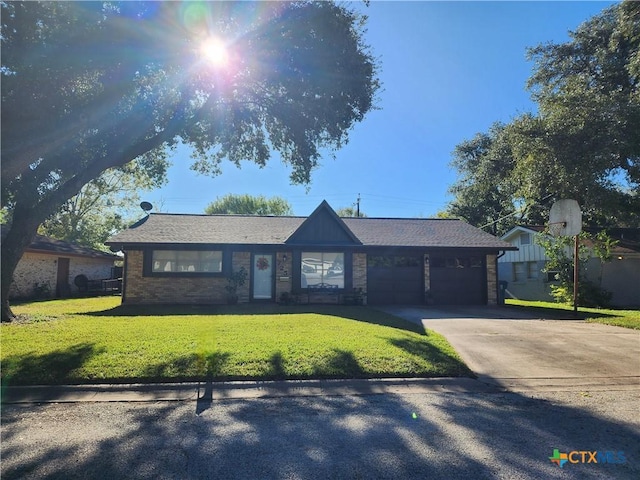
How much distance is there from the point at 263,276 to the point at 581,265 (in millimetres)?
14977

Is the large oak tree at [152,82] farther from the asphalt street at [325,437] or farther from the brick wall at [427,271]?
the asphalt street at [325,437]

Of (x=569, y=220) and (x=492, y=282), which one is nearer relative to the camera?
(x=569, y=220)

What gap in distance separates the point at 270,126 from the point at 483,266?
1072cm

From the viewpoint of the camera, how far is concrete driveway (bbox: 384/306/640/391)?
5.79 m

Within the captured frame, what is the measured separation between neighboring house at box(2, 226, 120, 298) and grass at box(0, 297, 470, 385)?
10317mm

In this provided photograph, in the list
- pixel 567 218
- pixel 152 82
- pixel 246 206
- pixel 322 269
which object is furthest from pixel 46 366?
pixel 246 206

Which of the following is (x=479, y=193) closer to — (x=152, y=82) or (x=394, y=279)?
(x=394, y=279)

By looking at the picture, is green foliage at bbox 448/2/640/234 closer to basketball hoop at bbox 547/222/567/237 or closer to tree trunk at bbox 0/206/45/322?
basketball hoop at bbox 547/222/567/237

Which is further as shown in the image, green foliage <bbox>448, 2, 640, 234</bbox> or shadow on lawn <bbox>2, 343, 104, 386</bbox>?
green foliage <bbox>448, 2, 640, 234</bbox>

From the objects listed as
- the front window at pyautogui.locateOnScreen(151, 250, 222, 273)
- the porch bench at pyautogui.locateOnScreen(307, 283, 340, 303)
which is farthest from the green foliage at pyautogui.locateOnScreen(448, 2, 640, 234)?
the front window at pyautogui.locateOnScreen(151, 250, 222, 273)

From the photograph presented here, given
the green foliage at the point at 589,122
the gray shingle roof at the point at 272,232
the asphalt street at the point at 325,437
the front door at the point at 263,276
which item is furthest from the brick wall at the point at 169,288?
the green foliage at the point at 589,122

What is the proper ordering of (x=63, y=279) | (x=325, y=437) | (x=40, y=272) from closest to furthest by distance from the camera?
1. (x=325, y=437)
2. (x=40, y=272)
3. (x=63, y=279)

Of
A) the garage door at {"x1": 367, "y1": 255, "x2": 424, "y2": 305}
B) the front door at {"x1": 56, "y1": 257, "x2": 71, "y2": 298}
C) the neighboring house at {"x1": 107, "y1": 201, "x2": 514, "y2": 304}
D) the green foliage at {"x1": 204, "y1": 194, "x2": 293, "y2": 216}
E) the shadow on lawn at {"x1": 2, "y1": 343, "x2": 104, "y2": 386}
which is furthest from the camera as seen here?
the green foliage at {"x1": 204, "y1": 194, "x2": 293, "y2": 216}

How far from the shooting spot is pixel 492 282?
55.1 ft
